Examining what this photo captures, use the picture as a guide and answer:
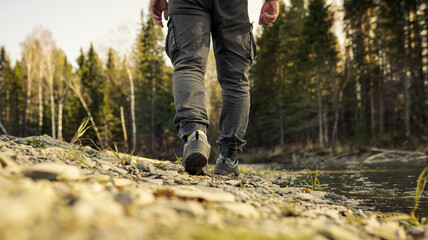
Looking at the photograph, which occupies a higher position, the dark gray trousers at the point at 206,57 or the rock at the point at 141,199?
the dark gray trousers at the point at 206,57

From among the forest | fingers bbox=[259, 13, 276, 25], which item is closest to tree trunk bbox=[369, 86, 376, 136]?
the forest

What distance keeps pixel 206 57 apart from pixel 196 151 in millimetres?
659

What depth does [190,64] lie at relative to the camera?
180 centimetres

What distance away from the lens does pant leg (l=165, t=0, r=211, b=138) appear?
5.65 ft

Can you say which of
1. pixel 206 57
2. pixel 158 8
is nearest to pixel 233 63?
pixel 206 57

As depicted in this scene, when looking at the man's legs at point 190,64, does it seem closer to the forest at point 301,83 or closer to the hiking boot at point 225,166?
the hiking boot at point 225,166

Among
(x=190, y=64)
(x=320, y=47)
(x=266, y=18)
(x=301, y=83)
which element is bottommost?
(x=190, y=64)

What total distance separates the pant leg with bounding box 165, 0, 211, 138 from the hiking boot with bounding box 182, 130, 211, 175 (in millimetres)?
65

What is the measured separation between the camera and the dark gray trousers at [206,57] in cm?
176

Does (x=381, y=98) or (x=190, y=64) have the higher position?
(x=381, y=98)

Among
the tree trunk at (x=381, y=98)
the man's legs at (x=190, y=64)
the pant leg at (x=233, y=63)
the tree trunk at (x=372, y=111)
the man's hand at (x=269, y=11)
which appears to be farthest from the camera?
the tree trunk at (x=372, y=111)

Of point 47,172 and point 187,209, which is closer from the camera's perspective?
point 187,209

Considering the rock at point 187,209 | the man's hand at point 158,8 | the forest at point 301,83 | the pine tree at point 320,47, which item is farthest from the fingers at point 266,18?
the pine tree at point 320,47

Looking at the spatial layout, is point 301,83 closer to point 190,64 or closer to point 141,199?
point 190,64
